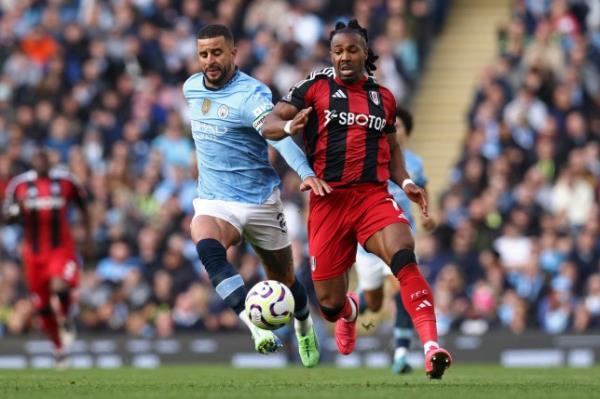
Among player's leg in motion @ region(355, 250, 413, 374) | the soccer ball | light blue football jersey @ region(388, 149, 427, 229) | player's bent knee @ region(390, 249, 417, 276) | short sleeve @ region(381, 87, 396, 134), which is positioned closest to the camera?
player's bent knee @ region(390, 249, 417, 276)

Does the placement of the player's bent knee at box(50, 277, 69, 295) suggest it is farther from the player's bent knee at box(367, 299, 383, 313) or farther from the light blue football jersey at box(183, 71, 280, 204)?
the light blue football jersey at box(183, 71, 280, 204)

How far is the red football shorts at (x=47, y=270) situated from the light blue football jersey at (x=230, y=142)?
617 cm

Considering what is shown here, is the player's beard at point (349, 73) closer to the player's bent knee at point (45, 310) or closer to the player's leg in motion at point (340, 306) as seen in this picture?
the player's leg in motion at point (340, 306)

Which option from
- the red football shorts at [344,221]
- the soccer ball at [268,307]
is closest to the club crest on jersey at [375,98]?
the red football shorts at [344,221]

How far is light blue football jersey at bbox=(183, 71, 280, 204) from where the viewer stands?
13539mm

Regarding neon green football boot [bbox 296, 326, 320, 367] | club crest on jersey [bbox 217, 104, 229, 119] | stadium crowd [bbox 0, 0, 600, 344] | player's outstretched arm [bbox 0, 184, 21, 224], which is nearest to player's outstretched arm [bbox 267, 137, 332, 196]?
club crest on jersey [bbox 217, 104, 229, 119]

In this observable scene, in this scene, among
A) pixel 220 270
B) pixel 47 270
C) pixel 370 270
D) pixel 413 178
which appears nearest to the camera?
pixel 220 270

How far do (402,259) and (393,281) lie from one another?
4145 millimetres

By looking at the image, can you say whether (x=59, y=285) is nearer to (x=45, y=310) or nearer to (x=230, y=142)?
(x=45, y=310)

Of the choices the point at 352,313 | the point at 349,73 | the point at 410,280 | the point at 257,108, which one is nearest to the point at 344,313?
the point at 352,313

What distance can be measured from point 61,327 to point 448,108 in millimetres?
8877

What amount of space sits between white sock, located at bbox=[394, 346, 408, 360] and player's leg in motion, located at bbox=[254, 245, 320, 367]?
6.29 feet

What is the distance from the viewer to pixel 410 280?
12312 millimetres

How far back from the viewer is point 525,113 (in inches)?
912
